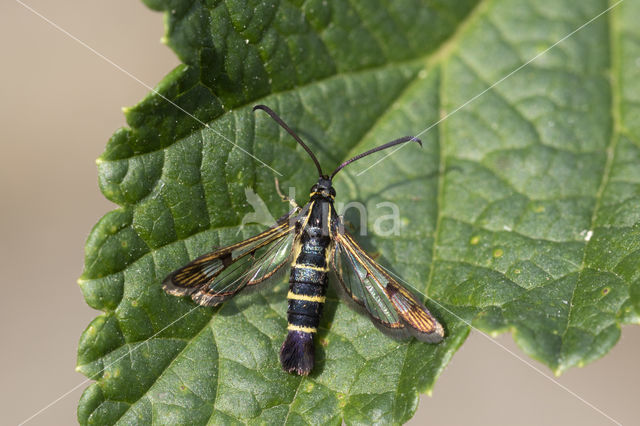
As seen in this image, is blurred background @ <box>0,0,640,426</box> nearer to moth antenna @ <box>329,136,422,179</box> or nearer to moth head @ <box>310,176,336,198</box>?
moth antenna @ <box>329,136,422,179</box>

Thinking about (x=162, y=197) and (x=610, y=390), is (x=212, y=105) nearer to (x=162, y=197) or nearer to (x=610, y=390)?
(x=162, y=197)

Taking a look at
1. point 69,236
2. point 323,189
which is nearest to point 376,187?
point 323,189

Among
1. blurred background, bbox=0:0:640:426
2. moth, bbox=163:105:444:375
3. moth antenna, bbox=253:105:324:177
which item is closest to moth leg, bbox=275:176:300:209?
moth, bbox=163:105:444:375

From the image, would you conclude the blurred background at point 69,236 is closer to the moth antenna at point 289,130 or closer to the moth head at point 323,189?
the moth head at point 323,189

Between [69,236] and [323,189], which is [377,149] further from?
[69,236]

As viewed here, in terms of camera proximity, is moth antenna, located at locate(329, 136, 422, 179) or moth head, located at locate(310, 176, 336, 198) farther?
moth antenna, located at locate(329, 136, 422, 179)
